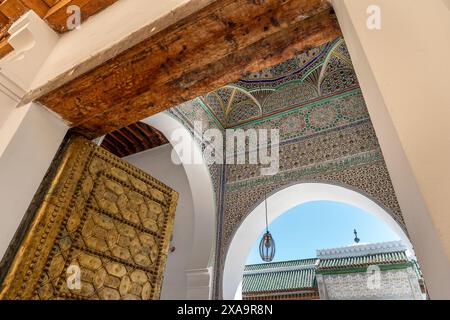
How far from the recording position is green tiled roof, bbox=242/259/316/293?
6.57 meters

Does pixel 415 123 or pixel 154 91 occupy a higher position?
pixel 154 91

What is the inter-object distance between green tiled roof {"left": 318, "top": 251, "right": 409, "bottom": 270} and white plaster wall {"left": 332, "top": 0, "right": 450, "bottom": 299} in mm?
5302

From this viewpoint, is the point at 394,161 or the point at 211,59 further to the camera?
the point at 211,59

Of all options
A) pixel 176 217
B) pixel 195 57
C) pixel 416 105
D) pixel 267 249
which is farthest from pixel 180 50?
pixel 176 217

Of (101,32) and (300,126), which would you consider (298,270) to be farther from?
(101,32)

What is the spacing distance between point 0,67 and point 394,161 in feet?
4.69

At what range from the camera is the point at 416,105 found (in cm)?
53

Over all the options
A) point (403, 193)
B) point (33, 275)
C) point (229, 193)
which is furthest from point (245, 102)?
point (403, 193)

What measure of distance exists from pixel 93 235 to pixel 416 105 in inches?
48.7

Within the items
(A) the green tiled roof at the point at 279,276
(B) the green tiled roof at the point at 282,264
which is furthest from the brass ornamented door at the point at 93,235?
(B) the green tiled roof at the point at 282,264

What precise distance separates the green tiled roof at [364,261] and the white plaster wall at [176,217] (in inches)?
136

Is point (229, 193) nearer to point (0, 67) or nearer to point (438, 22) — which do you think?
point (0, 67)
